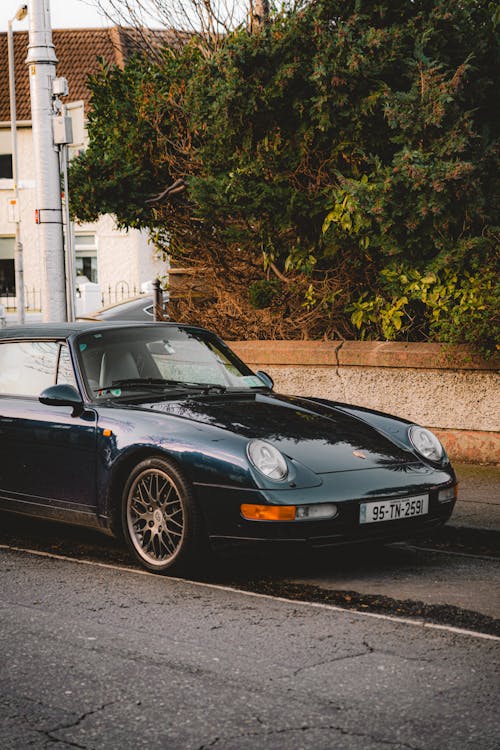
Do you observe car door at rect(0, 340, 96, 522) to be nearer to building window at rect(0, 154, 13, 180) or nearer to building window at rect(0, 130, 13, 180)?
building window at rect(0, 130, 13, 180)

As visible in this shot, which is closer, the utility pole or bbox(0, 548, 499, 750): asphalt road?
bbox(0, 548, 499, 750): asphalt road

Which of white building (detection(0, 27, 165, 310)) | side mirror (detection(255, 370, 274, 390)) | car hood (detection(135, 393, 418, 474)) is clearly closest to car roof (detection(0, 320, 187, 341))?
side mirror (detection(255, 370, 274, 390))

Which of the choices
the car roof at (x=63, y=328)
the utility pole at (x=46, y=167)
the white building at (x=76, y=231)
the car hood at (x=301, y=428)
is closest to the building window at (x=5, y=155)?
the white building at (x=76, y=231)

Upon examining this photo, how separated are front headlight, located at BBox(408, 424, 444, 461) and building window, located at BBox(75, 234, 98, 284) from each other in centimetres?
3153

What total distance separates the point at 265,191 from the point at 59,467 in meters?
4.83

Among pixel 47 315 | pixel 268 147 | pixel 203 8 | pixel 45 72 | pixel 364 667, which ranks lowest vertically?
pixel 364 667

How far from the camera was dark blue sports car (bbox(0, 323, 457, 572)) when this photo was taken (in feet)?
18.0

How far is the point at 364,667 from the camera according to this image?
4.30 meters

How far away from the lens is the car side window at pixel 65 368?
660cm

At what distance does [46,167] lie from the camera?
36.1ft

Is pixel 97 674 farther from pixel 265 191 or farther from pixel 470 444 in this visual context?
pixel 265 191

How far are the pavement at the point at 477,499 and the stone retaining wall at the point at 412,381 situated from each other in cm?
33

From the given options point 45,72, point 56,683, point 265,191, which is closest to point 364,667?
point 56,683

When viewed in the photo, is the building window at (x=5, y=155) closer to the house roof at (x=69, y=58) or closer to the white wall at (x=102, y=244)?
the white wall at (x=102, y=244)
